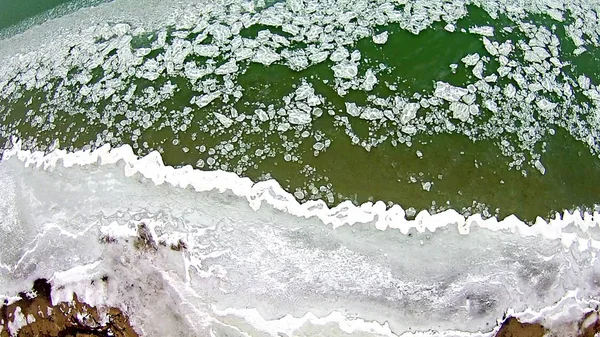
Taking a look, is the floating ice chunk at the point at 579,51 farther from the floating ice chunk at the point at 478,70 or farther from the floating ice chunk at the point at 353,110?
the floating ice chunk at the point at 353,110

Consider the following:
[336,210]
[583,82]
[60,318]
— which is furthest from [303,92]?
[60,318]

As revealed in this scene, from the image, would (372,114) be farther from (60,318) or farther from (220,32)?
(60,318)

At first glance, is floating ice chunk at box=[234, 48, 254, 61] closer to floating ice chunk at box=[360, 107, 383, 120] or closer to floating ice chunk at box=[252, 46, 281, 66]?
floating ice chunk at box=[252, 46, 281, 66]

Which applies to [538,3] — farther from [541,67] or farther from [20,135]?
[20,135]

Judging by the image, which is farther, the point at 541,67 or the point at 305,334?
the point at 541,67

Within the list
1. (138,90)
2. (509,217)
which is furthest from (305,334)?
A: (138,90)

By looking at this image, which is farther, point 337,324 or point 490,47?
point 490,47
